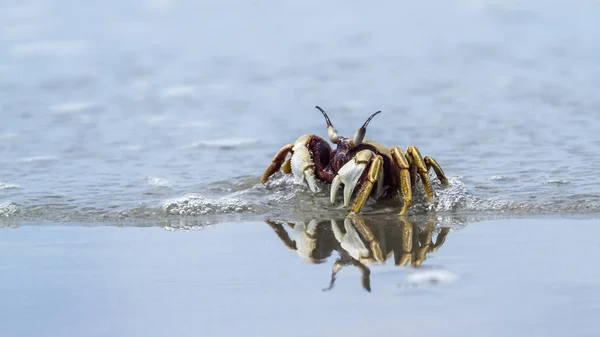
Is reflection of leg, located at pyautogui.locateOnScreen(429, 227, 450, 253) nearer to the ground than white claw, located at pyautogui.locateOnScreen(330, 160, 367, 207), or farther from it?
nearer to the ground

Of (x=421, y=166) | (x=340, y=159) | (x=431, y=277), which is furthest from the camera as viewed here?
(x=340, y=159)

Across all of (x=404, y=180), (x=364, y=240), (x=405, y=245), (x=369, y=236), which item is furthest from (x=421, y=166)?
(x=405, y=245)

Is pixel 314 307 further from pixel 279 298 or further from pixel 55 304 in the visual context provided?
pixel 55 304

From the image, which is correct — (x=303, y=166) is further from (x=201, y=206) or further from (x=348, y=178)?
(x=201, y=206)

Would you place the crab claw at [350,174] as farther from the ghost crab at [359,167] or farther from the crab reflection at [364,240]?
the crab reflection at [364,240]

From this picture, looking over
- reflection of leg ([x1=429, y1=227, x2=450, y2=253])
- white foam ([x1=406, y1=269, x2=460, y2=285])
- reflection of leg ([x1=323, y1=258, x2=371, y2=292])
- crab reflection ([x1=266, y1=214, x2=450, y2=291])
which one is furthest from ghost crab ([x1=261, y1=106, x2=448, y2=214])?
white foam ([x1=406, y1=269, x2=460, y2=285])

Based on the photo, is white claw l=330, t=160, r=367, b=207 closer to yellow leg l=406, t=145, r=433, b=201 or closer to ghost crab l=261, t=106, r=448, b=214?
ghost crab l=261, t=106, r=448, b=214
